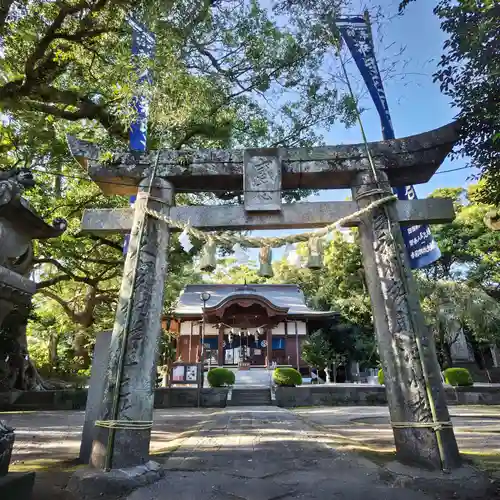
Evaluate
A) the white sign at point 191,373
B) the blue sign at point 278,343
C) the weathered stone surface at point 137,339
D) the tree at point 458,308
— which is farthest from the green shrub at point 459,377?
the weathered stone surface at point 137,339

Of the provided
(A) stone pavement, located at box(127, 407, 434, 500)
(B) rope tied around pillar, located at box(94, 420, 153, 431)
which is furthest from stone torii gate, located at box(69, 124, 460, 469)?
(A) stone pavement, located at box(127, 407, 434, 500)

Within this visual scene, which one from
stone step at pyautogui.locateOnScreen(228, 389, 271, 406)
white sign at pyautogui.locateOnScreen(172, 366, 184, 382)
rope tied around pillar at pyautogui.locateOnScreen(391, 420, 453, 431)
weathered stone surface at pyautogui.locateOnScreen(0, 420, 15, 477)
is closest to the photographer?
weathered stone surface at pyautogui.locateOnScreen(0, 420, 15, 477)

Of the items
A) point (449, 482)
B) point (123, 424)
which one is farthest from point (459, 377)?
point (123, 424)

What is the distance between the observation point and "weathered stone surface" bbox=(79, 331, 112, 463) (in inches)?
178

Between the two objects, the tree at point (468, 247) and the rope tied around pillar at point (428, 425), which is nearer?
the rope tied around pillar at point (428, 425)

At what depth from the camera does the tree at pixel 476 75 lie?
477cm

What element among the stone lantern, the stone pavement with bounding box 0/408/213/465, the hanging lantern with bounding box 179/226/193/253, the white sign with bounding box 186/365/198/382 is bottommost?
the stone pavement with bounding box 0/408/213/465

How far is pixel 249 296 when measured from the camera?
65.6 feet

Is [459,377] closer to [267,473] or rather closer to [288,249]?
[288,249]

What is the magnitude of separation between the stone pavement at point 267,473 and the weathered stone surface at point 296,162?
355 centimetres

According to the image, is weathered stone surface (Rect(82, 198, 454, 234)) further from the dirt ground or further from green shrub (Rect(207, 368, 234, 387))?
green shrub (Rect(207, 368, 234, 387))

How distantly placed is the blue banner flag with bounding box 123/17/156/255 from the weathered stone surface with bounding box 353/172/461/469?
4.41m

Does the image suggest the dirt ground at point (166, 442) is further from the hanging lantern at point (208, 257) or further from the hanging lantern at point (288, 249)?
the hanging lantern at point (288, 249)

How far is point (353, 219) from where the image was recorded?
471 cm
